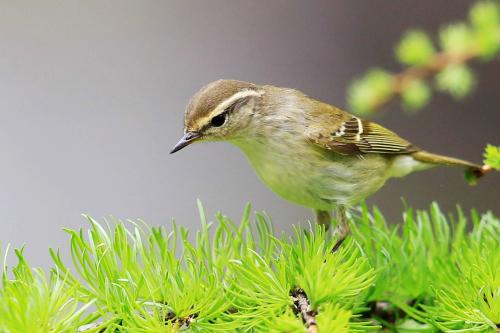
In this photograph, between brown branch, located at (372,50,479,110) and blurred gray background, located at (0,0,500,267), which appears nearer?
brown branch, located at (372,50,479,110)

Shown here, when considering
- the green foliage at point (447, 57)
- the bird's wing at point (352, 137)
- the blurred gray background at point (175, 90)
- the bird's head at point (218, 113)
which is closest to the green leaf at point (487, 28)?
the green foliage at point (447, 57)

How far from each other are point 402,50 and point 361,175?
0.37 meters

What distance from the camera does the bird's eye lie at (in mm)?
1809

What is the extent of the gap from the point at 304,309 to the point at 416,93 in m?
0.92

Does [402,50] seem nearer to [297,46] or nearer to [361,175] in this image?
[361,175]

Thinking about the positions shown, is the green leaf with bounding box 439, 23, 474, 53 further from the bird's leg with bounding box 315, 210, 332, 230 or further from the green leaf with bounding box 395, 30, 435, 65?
the bird's leg with bounding box 315, 210, 332, 230

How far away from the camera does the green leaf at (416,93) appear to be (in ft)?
5.75

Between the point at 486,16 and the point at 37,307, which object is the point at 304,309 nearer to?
the point at 37,307

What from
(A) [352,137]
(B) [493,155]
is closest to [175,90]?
(A) [352,137]

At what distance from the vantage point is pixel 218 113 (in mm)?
1806

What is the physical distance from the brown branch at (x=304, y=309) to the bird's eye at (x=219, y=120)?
86 cm

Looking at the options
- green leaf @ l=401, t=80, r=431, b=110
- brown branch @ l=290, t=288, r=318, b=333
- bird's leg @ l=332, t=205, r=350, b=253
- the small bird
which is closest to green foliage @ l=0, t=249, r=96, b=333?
brown branch @ l=290, t=288, r=318, b=333

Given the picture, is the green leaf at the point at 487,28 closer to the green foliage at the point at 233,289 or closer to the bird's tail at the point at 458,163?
the bird's tail at the point at 458,163

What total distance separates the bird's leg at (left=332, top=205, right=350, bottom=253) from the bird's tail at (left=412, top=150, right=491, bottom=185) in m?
0.30
